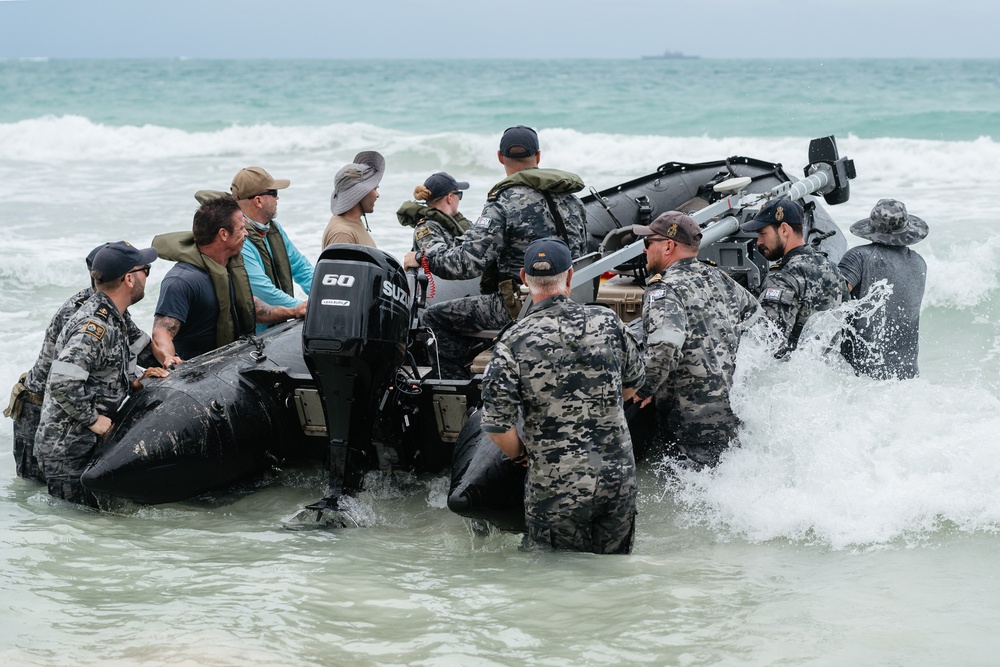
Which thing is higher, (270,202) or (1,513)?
(270,202)

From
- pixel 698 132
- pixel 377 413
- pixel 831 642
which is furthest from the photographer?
pixel 698 132

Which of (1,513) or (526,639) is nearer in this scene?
(526,639)

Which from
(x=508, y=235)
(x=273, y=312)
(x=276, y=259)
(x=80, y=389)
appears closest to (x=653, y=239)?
(x=508, y=235)

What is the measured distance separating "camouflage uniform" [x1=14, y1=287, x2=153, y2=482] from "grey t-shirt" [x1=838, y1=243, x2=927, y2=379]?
3.55m

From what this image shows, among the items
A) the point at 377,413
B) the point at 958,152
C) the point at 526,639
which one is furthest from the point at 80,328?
the point at 958,152

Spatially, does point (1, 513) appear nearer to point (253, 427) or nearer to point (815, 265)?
point (253, 427)

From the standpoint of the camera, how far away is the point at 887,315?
5.99 metres

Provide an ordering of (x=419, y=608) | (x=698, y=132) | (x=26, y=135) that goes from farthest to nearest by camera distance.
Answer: (x=26, y=135) < (x=698, y=132) < (x=419, y=608)

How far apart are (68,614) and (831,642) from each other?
2527 mm

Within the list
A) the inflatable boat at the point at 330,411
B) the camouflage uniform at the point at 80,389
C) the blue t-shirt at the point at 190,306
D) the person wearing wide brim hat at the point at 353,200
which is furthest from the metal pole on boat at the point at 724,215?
the camouflage uniform at the point at 80,389

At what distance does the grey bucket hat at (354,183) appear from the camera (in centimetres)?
573

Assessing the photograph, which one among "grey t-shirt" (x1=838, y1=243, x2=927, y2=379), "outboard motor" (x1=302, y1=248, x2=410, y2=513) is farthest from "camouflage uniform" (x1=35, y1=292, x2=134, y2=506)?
"grey t-shirt" (x1=838, y1=243, x2=927, y2=379)

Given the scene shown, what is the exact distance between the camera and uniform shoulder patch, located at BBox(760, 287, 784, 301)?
5492 mm

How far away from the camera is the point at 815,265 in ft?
18.3
